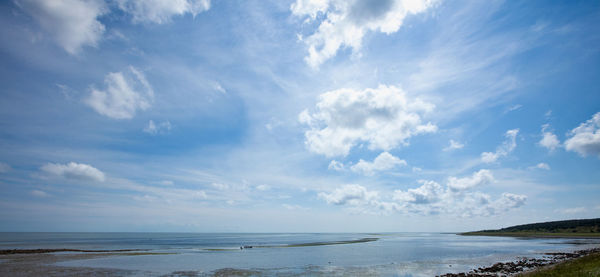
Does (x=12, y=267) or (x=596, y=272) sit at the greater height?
(x=596, y=272)

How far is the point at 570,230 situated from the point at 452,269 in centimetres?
18912

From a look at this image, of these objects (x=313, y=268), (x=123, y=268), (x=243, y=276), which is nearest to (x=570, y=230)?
(x=313, y=268)

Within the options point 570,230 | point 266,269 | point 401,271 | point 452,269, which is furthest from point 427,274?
point 570,230

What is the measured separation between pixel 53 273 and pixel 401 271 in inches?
1989

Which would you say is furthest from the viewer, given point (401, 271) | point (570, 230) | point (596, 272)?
point (570, 230)

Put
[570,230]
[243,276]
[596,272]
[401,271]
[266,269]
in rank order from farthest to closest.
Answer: [570,230], [266,269], [401,271], [243,276], [596,272]

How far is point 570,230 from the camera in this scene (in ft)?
565

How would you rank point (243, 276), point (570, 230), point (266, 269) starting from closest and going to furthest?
point (243, 276), point (266, 269), point (570, 230)

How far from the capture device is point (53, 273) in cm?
4288

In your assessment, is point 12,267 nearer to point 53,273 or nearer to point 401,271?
point 53,273

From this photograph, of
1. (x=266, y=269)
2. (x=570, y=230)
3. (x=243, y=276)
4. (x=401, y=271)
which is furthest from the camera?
(x=570, y=230)

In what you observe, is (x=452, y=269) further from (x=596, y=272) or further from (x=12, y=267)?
(x=12, y=267)

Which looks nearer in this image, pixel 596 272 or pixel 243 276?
pixel 596 272

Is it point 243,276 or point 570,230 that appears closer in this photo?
point 243,276
